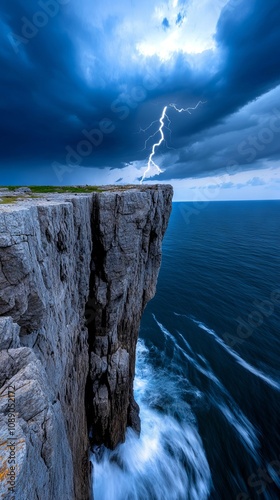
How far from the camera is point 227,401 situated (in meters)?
32.2

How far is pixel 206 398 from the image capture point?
A: 32969 millimetres

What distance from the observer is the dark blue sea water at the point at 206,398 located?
2419 centimetres
